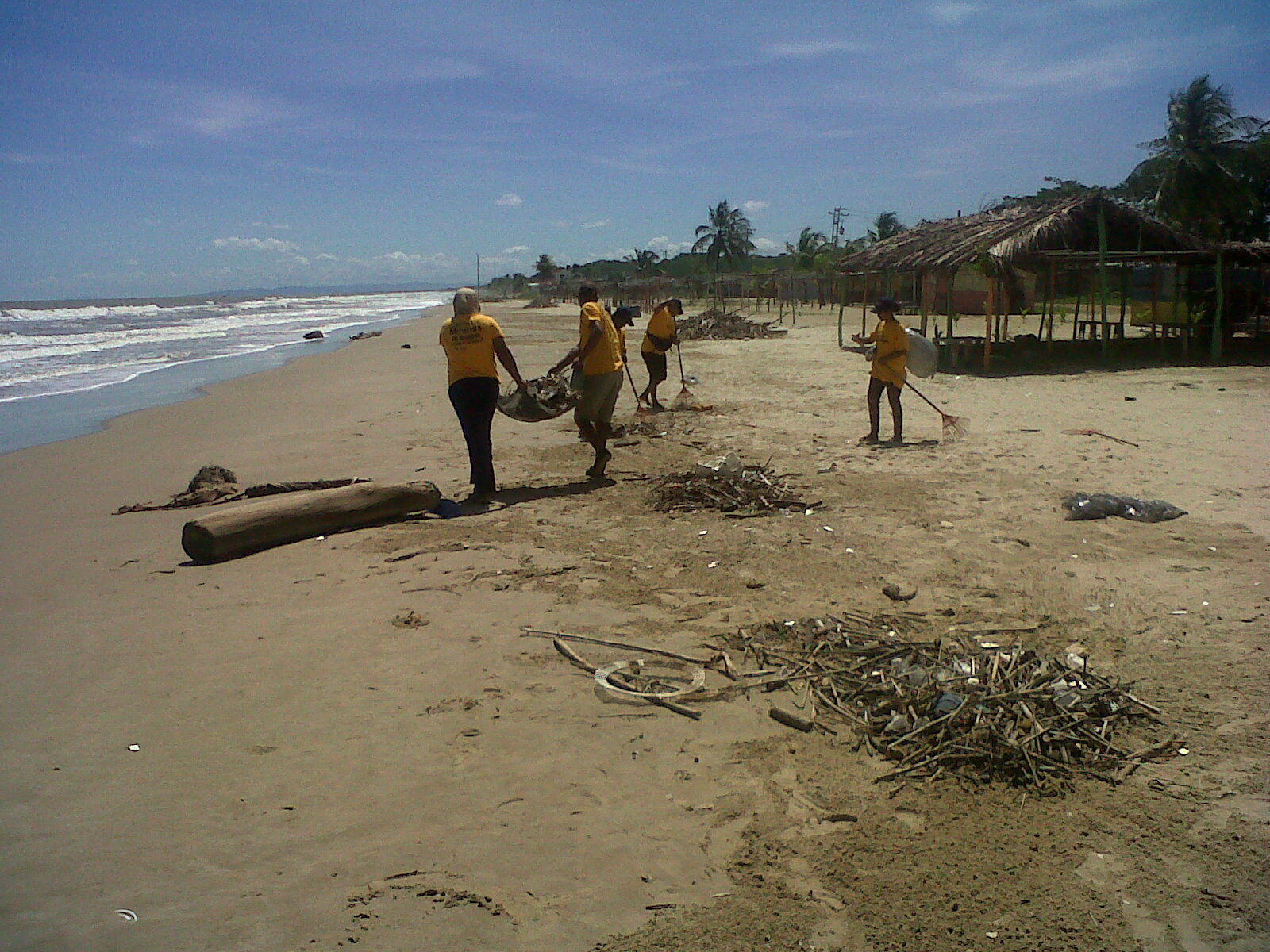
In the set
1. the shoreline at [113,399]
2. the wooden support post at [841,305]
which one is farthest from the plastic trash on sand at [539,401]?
the wooden support post at [841,305]

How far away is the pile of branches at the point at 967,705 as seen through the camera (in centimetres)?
328

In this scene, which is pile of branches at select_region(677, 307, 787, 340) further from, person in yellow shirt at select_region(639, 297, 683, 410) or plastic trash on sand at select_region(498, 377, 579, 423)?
plastic trash on sand at select_region(498, 377, 579, 423)

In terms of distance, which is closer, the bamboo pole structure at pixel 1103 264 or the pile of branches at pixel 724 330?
the bamboo pole structure at pixel 1103 264

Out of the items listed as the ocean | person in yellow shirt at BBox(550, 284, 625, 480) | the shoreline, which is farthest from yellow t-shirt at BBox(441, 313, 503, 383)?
the ocean

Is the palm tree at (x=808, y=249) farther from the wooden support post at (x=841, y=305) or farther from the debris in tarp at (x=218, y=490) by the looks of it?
the debris in tarp at (x=218, y=490)

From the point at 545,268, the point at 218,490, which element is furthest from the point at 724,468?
the point at 545,268

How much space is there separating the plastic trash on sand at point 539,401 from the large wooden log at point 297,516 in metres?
1.22

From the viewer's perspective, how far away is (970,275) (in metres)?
31.2

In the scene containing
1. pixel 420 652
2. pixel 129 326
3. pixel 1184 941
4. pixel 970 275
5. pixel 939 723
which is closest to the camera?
pixel 1184 941

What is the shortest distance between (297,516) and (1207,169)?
97.8 feet

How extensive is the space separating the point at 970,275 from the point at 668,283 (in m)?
20.8

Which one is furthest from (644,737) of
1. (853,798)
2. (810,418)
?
(810,418)

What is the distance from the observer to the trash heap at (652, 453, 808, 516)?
6727mm

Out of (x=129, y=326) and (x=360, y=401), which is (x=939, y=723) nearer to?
(x=360, y=401)
